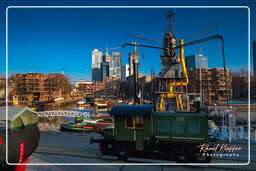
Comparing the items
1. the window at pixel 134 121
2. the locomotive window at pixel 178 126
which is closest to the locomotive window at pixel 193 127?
the locomotive window at pixel 178 126

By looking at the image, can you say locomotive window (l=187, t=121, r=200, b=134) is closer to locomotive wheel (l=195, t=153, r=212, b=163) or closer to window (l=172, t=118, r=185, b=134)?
window (l=172, t=118, r=185, b=134)

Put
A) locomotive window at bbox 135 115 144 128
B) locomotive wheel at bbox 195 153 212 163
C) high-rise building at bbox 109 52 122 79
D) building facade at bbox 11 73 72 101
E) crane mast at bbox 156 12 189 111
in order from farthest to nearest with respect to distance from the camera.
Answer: high-rise building at bbox 109 52 122 79 → building facade at bbox 11 73 72 101 → crane mast at bbox 156 12 189 111 → locomotive window at bbox 135 115 144 128 → locomotive wheel at bbox 195 153 212 163

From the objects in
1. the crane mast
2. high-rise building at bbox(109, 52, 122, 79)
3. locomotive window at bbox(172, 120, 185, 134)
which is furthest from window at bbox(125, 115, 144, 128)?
high-rise building at bbox(109, 52, 122, 79)

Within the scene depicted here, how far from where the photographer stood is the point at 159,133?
21.1 feet

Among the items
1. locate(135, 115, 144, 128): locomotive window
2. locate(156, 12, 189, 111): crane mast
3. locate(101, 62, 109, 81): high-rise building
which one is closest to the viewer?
locate(135, 115, 144, 128): locomotive window

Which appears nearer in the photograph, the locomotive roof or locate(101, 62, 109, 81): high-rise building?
the locomotive roof

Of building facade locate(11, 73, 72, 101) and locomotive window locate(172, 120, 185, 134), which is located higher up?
building facade locate(11, 73, 72, 101)

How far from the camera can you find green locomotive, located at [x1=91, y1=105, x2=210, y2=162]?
6.18 metres

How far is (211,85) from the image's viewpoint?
6034cm

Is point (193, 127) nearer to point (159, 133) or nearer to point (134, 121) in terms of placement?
point (159, 133)

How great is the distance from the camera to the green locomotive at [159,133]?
20.3 ft

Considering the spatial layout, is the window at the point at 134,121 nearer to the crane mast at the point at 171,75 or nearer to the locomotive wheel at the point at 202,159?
the locomotive wheel at the point at 202,159

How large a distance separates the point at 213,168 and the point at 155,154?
6.96ft

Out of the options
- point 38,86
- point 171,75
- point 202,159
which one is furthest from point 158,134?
point 38,86
